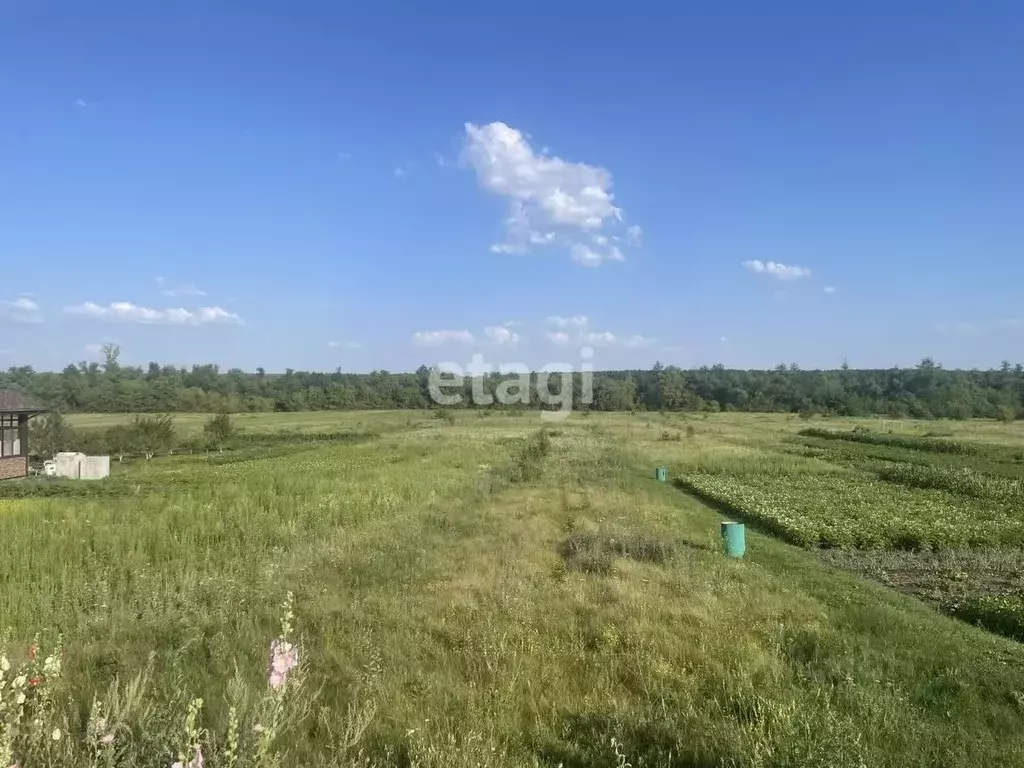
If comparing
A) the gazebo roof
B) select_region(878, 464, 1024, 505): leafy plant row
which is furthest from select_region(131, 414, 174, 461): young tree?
select_region(878, 464, 1024, 505): leafy plant row

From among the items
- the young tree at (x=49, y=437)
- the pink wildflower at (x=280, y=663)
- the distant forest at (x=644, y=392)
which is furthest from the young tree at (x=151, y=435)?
the pink wildflower at (x=280, y=663)

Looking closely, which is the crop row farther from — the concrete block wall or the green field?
the concrete block wall

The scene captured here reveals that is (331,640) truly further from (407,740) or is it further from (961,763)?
(961,763)

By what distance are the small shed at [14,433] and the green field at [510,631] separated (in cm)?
1327

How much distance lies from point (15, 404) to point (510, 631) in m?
29.8

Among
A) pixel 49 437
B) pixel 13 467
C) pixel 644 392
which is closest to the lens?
pixel 13 467

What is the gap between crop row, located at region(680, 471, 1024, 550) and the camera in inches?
542

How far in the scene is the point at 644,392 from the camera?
114875 mm

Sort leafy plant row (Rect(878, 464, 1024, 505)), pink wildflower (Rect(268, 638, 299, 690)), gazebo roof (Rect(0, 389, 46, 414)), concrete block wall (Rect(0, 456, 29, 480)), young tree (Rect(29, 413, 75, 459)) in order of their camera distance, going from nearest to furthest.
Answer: pink wildflower (Rect(268, 638, 299, 690)), leafy plant row (Rect(878, 464, 1024, 505)), gazebo roof (Rect(0, 389, 46, 414)), concrete block wall (Rect(0, 456, 29, 480)), young tree (Rect(29, 413, 75, 459))

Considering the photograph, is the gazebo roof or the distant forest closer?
the gazebo roof

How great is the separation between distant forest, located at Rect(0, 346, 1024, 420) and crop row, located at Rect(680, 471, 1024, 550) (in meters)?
64.5

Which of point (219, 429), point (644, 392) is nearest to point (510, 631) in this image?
point (219, 429)

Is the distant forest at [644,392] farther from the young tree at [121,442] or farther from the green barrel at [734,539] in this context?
the green barrel at [734,539]

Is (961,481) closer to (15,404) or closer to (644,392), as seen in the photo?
(15,404)
